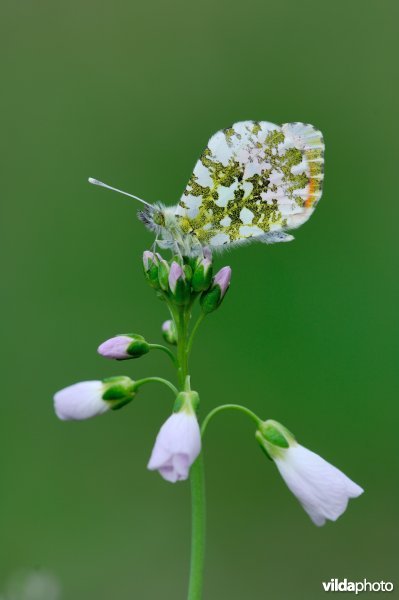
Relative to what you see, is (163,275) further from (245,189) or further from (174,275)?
(245,189)

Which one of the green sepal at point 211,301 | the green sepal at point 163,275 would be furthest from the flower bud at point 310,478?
the green sepal at point 163,275

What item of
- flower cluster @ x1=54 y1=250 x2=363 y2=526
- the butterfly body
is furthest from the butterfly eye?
flower cluster @ x1=54 y1=250 x2=363 y2=526

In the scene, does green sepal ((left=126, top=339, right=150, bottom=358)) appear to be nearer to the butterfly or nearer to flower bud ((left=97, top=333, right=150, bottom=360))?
flower bud ((left=97, top=333, right=150, bottom=360))

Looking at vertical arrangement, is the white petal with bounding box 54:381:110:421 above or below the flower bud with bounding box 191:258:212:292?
below

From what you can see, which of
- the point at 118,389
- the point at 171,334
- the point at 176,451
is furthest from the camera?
the point at 171,334

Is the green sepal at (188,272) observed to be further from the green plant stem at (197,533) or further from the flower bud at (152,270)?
the green plant stem at (197,533)

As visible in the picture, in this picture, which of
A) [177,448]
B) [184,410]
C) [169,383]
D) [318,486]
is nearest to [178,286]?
[169,383]
